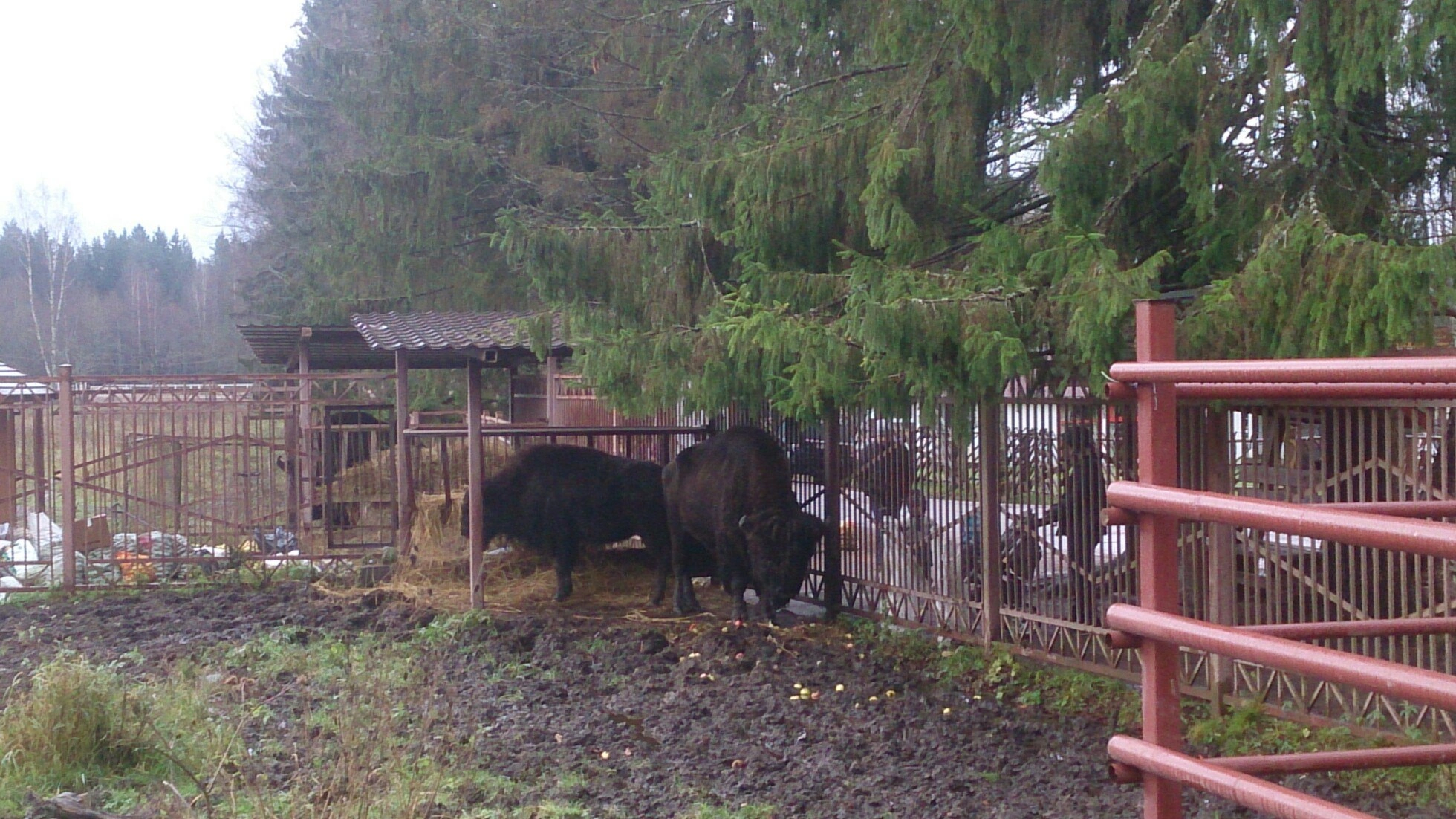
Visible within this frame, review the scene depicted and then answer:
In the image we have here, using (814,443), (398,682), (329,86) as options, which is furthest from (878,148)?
(329,86)

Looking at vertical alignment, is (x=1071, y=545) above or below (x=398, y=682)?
above

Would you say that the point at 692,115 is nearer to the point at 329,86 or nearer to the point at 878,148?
the point at 878,148

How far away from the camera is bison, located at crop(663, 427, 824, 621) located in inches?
388

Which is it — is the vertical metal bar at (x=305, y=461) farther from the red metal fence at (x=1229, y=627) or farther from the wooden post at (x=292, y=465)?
the red metal fence at (x=1229, y=627)

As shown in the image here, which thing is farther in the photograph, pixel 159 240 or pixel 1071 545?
pixel 159 240

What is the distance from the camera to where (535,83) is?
65.8 feet

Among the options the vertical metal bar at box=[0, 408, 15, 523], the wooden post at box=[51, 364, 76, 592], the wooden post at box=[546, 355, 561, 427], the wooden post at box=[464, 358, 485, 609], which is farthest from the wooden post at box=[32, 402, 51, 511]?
the wooden post at box=[546, 355, 561, 427]

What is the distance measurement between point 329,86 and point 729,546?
19.3m

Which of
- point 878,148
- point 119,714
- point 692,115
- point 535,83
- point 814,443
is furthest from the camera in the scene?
point 535,83

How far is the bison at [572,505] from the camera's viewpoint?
37.3 ft

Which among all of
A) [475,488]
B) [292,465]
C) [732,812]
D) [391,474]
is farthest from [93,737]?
[292,465]

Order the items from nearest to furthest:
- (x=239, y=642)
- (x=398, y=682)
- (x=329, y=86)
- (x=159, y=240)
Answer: (x=398, y=682)
(x=239, y=642)
(x=329, y=86)
(x=159, y=240)

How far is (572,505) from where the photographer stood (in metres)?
11.4

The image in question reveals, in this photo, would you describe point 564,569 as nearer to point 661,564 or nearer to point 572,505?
point 572,505
